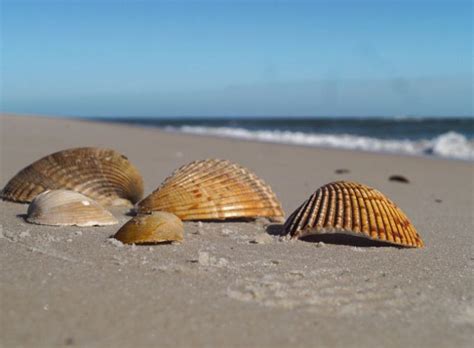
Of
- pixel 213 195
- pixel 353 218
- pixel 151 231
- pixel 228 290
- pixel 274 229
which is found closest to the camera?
pixel 228 290

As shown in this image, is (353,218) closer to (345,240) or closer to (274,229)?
(345,240)

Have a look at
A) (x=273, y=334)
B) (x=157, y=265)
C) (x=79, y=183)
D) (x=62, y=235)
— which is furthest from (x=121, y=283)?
(x=79, y=183)

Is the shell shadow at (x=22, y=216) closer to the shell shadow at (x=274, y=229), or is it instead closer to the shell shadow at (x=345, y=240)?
the shell shadow at (x=274, y=229)

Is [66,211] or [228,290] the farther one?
[66,211]

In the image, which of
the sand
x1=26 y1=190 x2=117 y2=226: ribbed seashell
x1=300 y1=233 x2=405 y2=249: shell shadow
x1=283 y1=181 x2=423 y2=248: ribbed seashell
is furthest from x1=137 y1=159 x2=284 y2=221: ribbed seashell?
x1=300 y1=233 x2=405 y2=249: shell shadow

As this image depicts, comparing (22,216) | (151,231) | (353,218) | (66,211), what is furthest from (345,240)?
(22,216)
